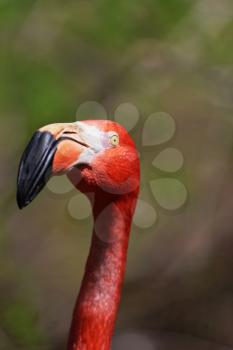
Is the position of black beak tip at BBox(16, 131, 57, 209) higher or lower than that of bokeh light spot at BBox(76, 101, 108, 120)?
lower

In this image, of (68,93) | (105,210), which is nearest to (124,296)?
(68,93)

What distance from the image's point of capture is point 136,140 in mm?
3010

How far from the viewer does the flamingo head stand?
5.27ft

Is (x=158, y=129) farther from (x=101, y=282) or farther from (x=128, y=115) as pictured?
(x=101, y=282)

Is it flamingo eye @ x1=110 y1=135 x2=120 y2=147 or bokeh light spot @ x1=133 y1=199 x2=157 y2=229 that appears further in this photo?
bokeh light spot @ x1=133 y1=199 x2=157 y2=229

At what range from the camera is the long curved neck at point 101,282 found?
70.2 inches

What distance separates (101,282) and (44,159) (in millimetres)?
330

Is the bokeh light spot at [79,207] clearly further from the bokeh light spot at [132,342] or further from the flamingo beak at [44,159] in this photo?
the flamingo beak at [44,159]

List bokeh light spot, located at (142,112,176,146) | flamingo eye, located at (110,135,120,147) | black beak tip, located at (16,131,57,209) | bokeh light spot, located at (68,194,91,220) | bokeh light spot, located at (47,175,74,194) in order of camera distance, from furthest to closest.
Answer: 1. bokeh light spot, located at (68,194,91,220)
2. bokeh light spot, located at (142,112,176,146)
3. bokeh light spot, located at (47,175,74,194)
4. flamingo eye, located at (110,135,120,147)
5. black beak tip, located at (16,131,57,209)

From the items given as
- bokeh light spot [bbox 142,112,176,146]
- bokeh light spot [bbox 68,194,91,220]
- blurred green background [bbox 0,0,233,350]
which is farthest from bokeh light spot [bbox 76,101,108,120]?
bokeh light spot [bbox 68,194,91,220]

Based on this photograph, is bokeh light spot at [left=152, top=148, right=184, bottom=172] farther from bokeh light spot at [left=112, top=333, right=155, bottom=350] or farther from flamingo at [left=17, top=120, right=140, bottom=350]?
flamingo at [left=17, top=120, right=140, bottom=350]

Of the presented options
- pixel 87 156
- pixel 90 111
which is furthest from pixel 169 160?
pixel 87 156

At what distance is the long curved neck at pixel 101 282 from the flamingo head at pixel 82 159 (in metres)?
0.07

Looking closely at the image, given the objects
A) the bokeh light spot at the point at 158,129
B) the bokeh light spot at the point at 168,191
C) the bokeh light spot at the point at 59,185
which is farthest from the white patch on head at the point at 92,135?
the bokeh light spot at the point at 168,191
